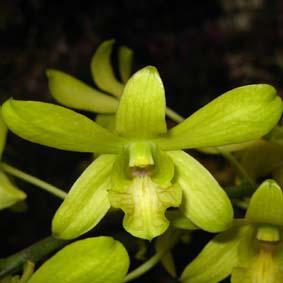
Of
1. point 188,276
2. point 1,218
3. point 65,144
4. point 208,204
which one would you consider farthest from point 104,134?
point 1,218

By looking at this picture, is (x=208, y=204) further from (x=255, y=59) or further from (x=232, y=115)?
(x=255, y=59)

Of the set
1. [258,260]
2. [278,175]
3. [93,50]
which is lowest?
[93,50]

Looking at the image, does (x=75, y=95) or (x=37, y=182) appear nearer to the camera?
(x=37, y=182)

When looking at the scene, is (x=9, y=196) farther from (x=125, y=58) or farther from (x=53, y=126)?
(x=125, y=58)

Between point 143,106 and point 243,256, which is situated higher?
point 143,106

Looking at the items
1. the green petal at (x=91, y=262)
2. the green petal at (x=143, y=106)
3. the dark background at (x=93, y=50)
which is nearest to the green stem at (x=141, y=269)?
the green petal at (x=91, y=262)

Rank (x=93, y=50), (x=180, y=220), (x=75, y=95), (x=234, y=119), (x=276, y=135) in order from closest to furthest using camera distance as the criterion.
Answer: (x=234, y=119), (x=180, y=220), (x=276, y=135), (x=75, y=95), (x=93, y=50)

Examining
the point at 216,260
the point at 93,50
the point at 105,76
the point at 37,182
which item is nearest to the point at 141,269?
the point at 216,260

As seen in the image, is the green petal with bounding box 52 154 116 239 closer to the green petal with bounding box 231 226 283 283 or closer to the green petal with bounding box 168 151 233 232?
the green petal with bounding box 168 151 233 232

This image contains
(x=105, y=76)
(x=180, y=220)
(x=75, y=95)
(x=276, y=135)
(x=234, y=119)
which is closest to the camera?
(x=234, y=119)
